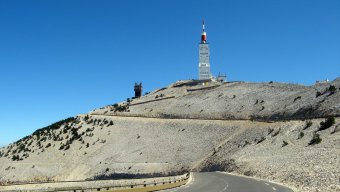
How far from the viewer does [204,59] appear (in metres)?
145

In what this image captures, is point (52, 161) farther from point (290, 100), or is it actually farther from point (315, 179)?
point (315, 179)

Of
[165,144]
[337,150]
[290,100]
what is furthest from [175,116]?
[337,150]

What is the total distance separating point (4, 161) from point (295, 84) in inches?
2863

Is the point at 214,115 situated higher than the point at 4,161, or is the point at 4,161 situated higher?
the point at 214,115

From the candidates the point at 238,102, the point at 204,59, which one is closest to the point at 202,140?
the point at 238,102

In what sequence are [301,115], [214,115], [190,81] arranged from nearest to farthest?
[301,115] < [214,115] < [190,81]

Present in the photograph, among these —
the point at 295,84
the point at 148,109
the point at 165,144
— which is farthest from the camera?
the point at 148,109

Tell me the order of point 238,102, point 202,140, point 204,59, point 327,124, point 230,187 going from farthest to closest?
1. point 204,59
2. point 238,102
3. point 202,140
4. point 327,124
5. point 230,187

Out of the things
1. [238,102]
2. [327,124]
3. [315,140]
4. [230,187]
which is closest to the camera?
[230,187]

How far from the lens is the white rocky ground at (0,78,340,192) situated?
52312 mm

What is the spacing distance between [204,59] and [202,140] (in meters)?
61.6

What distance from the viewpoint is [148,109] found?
12394 cm

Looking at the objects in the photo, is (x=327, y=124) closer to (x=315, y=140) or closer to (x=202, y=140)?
(x=315, y=140)

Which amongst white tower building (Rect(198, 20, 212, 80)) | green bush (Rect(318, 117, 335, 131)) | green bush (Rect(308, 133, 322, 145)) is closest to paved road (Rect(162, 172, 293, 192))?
green bush (Rect(308, 133, 322, 145))
